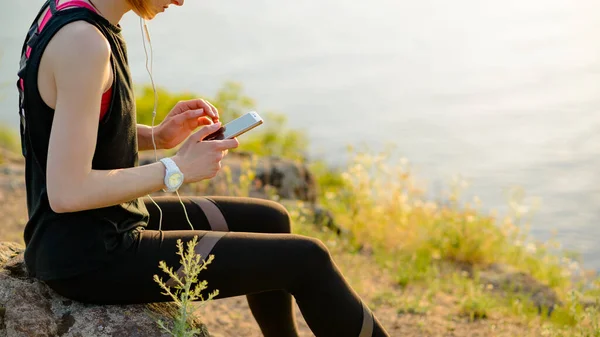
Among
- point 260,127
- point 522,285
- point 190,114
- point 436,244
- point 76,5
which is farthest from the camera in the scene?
point 260,127

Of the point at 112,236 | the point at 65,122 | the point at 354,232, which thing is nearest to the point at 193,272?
the point at 112,236

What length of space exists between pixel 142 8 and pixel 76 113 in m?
0.42

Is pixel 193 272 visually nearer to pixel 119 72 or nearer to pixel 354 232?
pixel 119 72

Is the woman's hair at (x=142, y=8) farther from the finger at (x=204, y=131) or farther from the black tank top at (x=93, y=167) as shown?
the finger at (x=204, y=131)

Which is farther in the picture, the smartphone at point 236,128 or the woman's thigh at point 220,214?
the woman's thigh at point 220,214

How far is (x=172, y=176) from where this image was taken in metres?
1.96

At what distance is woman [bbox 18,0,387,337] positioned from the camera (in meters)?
1.82

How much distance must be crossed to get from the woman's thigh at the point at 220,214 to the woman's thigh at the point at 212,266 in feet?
0.84

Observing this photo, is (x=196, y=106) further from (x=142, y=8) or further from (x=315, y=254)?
(x=315, y=254)

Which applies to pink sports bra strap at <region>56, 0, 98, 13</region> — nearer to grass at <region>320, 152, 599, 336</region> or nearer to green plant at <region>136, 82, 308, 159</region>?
grass at <region>320, 152, 599, 336</region>

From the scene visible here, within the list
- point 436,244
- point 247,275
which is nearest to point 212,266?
point 247,275

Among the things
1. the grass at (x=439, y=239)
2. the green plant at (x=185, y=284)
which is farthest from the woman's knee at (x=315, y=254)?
the grass at (x=439, y=239)

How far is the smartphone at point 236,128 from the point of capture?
7.20 feet

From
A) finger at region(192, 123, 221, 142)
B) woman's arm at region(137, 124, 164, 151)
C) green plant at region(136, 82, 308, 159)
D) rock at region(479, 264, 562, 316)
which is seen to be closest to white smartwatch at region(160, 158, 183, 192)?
finger at region(192, 123, 221, 142)
